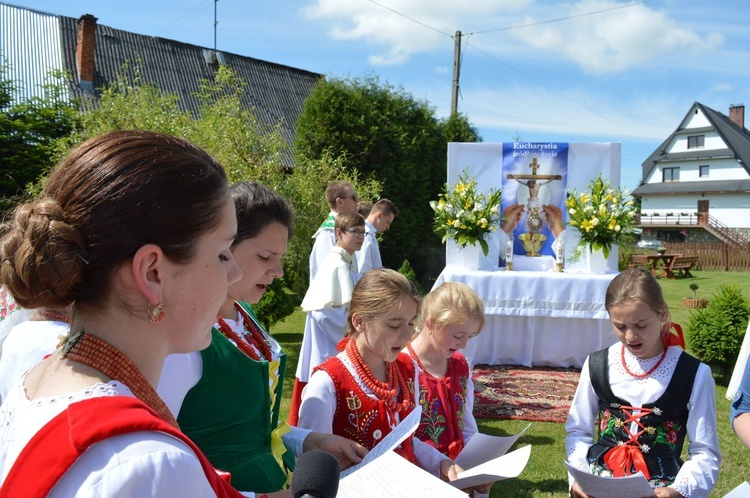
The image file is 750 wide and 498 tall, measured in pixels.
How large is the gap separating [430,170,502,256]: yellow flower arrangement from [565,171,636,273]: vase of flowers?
96 centimetres

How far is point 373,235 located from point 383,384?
454 cm

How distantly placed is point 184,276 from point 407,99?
15.0 m

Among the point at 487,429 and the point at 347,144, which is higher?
the point at 347,144

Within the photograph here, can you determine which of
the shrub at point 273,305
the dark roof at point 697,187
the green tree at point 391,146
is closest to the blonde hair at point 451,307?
the shrub at point 273,305

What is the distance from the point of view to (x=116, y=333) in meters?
1.03

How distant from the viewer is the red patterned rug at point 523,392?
20.4 ft

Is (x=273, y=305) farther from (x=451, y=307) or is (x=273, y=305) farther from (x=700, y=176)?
(x=700, y=176)

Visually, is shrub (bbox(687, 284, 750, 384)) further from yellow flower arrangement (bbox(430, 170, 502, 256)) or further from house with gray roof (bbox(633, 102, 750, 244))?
house with gray roof (bbox(633, 102, 750, 244))

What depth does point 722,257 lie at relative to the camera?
2986cm

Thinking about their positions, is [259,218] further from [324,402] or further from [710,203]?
[710,203]

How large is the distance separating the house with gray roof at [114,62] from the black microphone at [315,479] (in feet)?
54.6

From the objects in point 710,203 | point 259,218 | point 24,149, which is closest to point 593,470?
point 259,218

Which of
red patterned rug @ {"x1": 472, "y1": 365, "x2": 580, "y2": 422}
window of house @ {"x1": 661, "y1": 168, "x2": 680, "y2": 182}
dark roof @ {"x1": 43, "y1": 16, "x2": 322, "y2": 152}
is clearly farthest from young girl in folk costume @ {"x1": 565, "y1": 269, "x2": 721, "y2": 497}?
window of house @ {"x1": 661, "y1": 168, "x2": 680, "y2": 182}

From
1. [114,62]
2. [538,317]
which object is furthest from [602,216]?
[114,62]
